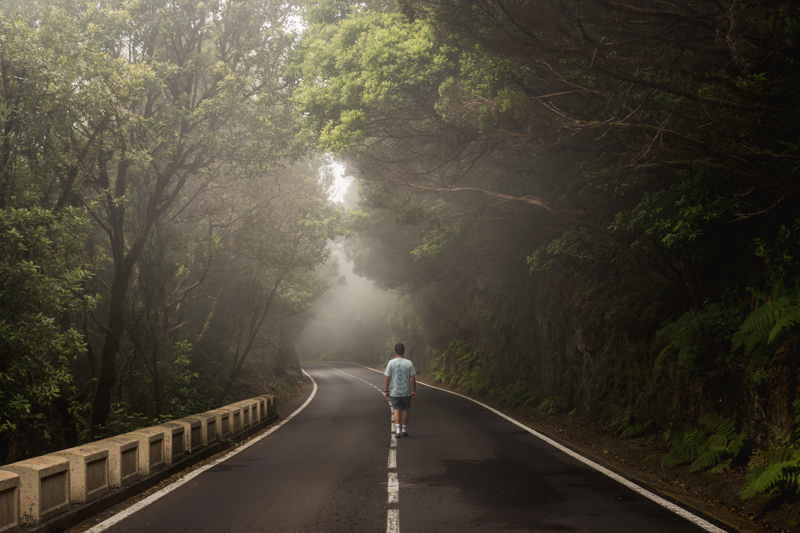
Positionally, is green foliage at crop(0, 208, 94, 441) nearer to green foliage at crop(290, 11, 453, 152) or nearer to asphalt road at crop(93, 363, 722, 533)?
asphalt road at crop(93, 363, 722, 533)

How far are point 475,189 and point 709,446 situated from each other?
20.6 feet

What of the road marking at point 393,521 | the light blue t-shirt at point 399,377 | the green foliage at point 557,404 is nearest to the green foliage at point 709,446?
the road marking at point 393,521

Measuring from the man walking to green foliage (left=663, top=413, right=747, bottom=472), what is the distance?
511cm

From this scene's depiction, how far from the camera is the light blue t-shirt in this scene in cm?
1170

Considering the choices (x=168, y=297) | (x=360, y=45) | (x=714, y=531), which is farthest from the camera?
(x=168, y=297)

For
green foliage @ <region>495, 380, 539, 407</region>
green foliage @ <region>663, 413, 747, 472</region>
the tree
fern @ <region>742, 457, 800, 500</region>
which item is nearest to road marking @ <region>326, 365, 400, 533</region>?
fern @ <region>742, 457, 800, 500</region>

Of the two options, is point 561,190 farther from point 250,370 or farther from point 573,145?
point 250,370

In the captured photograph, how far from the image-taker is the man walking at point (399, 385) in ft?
38.4

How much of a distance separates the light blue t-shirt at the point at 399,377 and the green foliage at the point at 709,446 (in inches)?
201

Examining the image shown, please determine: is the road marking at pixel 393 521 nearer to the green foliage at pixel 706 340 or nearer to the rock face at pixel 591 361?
the rock face at pixel 591 361

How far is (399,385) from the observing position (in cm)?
1171

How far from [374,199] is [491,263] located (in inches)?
253

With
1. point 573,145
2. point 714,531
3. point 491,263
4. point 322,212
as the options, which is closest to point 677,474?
point 714,531

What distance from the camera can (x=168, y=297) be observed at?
1702cm
